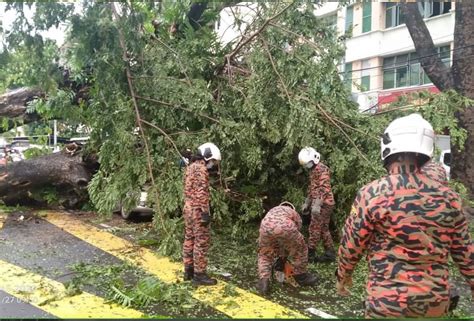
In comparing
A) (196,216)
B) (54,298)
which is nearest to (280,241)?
(196,216)

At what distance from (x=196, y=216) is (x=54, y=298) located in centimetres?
164

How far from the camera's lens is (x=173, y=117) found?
6930mm

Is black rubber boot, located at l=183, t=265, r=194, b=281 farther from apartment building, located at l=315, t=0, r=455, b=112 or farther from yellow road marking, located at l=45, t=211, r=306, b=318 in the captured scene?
apartment building, located at l=315, t=0, r=455, b=112

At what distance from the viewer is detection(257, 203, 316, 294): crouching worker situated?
4859 millimetres

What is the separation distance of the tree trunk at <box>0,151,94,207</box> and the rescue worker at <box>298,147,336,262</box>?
464 centimetres

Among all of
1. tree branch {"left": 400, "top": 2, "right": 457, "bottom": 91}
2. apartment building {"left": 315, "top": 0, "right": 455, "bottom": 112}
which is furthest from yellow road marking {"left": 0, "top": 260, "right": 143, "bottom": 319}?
apartment building {"left": 315, "top": 0, "right": 455, "bottom": 112}

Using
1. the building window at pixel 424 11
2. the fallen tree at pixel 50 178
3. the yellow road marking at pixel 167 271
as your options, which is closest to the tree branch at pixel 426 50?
the yellow road marking at pixel 167 271

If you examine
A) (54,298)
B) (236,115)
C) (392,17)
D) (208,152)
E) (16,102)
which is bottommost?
(54,298)

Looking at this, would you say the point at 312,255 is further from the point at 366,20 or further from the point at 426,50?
the point at 366,20

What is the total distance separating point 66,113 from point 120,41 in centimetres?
324

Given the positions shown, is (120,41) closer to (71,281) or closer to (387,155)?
(71,281)

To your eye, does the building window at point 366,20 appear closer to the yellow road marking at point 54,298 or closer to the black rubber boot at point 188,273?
the black rubber boot at point 188,273

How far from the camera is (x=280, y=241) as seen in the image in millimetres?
4949

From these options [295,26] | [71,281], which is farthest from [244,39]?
[71,281]
